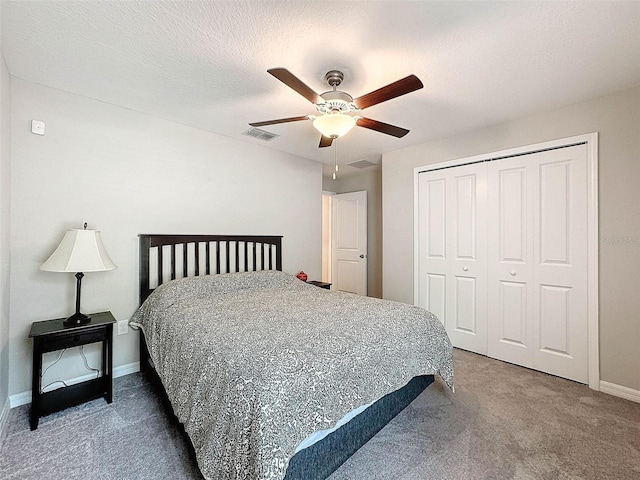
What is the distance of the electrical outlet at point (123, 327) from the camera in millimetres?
2695

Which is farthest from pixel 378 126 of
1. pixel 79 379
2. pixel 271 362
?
pixel 79 379

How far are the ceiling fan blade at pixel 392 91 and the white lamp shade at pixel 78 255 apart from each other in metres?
2.14

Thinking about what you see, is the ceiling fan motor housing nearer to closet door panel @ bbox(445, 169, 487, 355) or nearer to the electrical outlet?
closet door panel @ bbox(445, 169, 487, 355)

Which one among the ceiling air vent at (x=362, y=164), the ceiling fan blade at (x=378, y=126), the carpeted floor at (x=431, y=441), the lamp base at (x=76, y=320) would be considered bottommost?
the carpeted floor at (x=431, y=441)

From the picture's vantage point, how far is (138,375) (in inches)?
106

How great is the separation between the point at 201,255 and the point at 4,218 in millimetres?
1476

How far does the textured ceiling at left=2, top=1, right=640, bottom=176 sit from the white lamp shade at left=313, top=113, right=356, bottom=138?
13.3 inches

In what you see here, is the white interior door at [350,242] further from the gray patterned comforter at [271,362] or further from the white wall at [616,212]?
the white wall at [616,212]

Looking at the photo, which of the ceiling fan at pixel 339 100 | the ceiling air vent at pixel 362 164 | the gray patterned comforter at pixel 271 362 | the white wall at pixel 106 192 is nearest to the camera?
the gray patterned comforter at pixel 271 362

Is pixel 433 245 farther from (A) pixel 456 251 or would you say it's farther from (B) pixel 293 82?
(B) pixel 293 82

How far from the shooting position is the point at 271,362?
134 cm

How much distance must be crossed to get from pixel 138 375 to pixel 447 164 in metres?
3.86

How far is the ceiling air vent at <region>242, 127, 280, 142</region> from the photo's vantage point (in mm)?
3229

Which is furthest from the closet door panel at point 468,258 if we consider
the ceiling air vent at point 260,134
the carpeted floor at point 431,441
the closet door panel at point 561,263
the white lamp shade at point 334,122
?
the ceiling air vent at point 260,134
